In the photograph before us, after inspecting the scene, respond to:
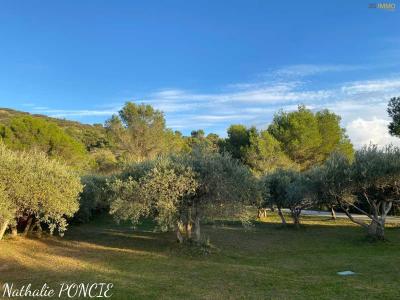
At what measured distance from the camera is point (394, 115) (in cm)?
3048

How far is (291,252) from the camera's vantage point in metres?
20.4

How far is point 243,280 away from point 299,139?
41983mm

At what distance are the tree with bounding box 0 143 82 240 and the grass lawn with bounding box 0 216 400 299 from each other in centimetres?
220

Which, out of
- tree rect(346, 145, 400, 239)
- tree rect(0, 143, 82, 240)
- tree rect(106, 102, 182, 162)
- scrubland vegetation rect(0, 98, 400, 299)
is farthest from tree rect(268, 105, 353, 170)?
tree rect(0, 143, 82, 240)

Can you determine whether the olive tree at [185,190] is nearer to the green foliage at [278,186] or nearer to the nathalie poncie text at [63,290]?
the nathalie poncie text at [63,290]

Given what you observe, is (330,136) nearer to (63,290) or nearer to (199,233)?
(199,233)

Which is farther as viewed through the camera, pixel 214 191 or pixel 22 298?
pixel 214 191

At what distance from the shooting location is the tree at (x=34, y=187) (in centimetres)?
1859

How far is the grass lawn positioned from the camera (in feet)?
39.0

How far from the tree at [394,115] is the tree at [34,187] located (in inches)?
940

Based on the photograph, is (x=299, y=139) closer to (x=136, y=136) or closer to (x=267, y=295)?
(x=136, y=136)

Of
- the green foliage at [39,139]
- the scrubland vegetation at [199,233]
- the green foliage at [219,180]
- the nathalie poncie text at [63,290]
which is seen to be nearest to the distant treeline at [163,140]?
the green foliage at [39,139]

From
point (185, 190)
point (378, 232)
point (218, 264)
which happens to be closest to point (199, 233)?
point (185, 190)

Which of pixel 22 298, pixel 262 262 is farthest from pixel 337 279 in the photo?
pixel 22 298
